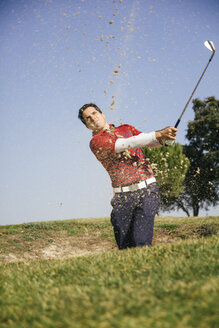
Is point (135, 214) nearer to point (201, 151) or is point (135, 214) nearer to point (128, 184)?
point (128, 184)

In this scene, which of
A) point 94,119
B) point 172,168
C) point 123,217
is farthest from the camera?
point 172,168

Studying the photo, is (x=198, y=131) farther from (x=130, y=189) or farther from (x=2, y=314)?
(x=2, y=314)

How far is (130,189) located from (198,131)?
87.2ft

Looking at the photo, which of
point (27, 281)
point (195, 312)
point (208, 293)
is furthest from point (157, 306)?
point (27, 281)

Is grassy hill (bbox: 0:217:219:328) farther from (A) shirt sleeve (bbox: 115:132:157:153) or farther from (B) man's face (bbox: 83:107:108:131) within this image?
(B) man's face (bbox: 83:107:108:131)

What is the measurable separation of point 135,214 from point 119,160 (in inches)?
34.7

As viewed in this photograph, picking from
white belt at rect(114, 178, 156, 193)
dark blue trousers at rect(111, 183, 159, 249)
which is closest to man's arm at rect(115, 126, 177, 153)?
white belt at rect(114, 178, 156, 193)

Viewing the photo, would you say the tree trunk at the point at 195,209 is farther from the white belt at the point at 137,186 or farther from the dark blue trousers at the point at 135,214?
the white belt at the point at 137,186

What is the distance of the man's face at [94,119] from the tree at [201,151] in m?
24.8

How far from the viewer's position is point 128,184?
16.9 ft

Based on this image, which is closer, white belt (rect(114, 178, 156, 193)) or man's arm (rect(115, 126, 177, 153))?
man's arm (rect(115, 126, 177, 153))

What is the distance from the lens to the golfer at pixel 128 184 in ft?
16.6

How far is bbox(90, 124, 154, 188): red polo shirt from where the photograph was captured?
5.09 m

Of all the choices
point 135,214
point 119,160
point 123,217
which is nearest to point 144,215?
point 135,214
